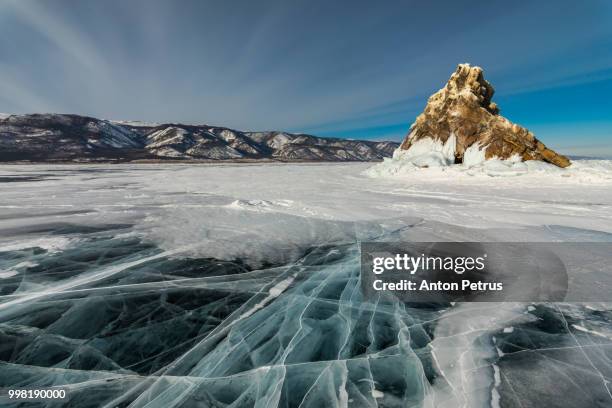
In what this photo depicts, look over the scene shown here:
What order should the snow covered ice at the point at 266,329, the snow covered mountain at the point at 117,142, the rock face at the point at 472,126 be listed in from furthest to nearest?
the snow covered mountain at the point at 117,142, the rock face at the point at 472,126, the snow covered ice at the point at 266,329

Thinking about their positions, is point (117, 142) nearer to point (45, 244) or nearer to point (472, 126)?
point (472, 126)

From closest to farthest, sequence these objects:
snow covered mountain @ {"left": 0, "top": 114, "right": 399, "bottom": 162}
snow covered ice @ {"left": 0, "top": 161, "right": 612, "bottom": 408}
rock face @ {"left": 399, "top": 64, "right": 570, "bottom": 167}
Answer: snow covered ice @ {"left": 0, "top": 161, "right": 612, "bottom": 408} → rock face @ {"left": 399, "top": 64, "right": 570, "bottom": 167} → snow covered mountain @ {"left": 0, "top": 114, "right": 399, "bottom": 162}

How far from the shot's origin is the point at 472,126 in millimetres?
19094

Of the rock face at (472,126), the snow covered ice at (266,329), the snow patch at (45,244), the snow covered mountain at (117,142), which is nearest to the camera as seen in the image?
the snow covered ice at (266,329)

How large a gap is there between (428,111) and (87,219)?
2184 centimetres

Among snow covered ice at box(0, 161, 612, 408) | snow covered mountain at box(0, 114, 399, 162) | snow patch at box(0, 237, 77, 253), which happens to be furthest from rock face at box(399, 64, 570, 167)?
snow covered mountain at box(0, 114, 399, 162)

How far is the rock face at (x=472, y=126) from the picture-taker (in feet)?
55.4

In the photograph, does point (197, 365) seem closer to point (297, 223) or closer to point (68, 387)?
point (68, 387)

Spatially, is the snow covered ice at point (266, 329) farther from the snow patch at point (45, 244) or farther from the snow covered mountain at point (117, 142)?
the snow covered mountain at point (117, 142)

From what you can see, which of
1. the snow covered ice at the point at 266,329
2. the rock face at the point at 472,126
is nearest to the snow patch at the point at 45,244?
the snow covered ice at the point at 266,329

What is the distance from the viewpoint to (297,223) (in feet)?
21.2

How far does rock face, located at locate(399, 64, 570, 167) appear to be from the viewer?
1689 centimetres

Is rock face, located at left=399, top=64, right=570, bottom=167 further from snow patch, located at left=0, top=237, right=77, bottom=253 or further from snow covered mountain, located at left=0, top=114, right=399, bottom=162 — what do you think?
snow covered mountain, located at left=0, top=114, right=399, bottom=162

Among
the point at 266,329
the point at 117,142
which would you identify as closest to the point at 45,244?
the point at 266,329
